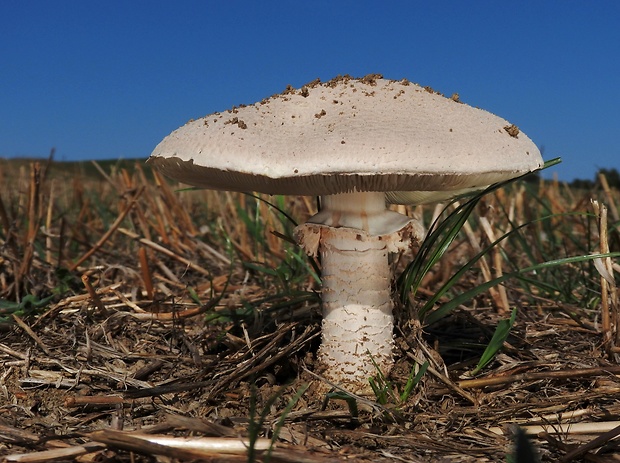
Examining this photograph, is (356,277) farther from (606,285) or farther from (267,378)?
(606,285)

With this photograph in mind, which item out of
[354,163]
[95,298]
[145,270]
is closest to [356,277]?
[354,163]

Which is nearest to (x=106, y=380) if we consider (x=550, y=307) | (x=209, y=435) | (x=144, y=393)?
(x=144, y=393)

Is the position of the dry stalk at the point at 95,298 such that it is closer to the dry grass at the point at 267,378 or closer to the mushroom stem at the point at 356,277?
the dry grass at the point at 267,378

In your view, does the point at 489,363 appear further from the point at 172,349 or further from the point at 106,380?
the point at 106,380

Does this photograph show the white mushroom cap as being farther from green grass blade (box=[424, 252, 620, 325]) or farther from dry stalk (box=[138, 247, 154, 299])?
dry stalk (box=[138, 247, 154, 299])

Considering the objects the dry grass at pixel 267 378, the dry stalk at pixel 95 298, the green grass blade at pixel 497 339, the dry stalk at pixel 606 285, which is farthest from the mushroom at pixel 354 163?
the dry stalk at pixel 95 298

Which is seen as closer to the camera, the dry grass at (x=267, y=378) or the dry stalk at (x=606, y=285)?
the dry grass at (x=267, y=378)

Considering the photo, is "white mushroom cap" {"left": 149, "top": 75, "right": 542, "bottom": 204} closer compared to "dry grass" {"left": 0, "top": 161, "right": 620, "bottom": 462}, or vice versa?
"white mushroom cap" {"left": 149, "top": 75, "right": 542, "bottom": 204}

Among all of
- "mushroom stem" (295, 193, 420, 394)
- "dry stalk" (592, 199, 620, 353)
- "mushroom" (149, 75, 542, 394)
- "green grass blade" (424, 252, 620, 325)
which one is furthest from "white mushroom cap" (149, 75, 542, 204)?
"dry stalk" (592, 199, 620, 353)
